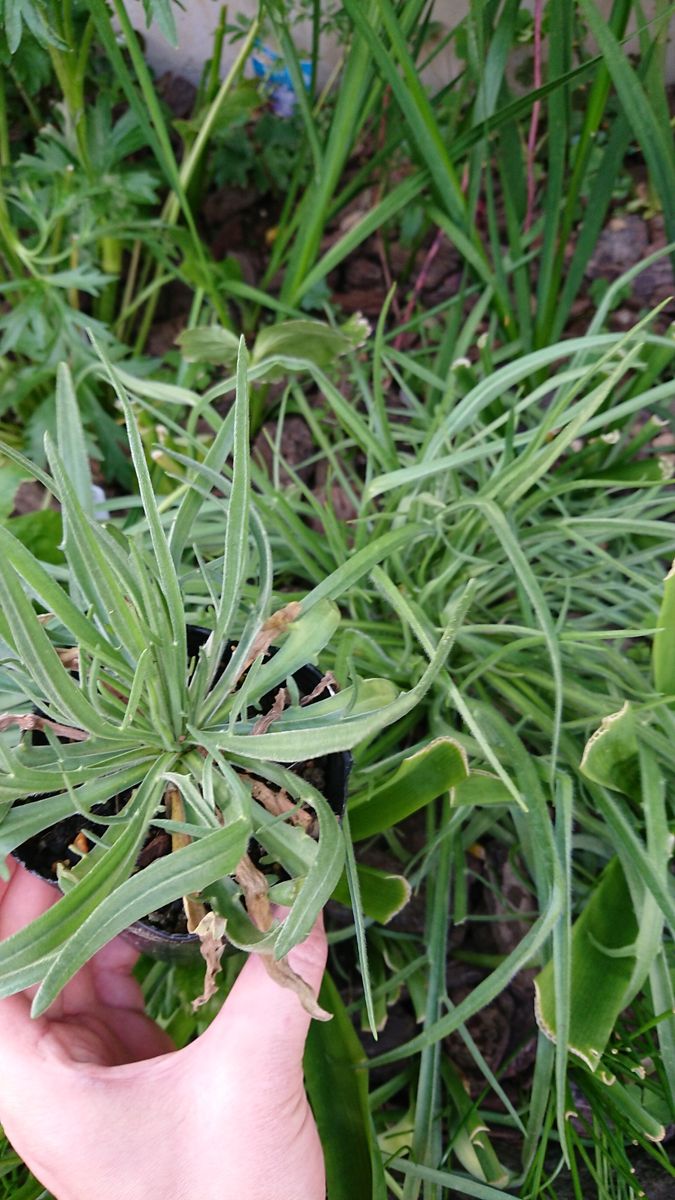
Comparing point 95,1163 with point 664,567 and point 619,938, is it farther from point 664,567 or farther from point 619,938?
point 664,567

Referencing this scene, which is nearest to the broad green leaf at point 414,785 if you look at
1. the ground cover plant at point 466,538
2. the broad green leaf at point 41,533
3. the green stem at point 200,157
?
the ground cover plant at point 466,538

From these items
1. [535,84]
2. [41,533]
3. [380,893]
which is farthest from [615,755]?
[535,84]

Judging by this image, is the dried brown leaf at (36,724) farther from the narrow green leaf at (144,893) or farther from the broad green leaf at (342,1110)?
the broad green leaf at (342,1110)

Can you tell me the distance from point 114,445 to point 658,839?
0.75 meters

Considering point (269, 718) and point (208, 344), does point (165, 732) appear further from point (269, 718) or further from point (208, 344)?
point (208, 344)

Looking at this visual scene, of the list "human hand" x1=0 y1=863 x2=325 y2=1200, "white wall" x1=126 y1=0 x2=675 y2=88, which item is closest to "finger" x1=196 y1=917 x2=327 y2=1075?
"human hand" x1=0 y1=863 x2=325 y2=1200

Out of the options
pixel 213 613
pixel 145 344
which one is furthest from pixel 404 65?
pixel 145 344

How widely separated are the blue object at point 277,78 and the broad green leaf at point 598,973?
1062mm

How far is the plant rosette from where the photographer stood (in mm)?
394

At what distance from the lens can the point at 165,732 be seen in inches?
19.3

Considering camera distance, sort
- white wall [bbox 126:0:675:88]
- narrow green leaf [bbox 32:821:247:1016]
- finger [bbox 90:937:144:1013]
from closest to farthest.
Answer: narrow green leaf [bbox 32:821:247:1016]
finger [bbox 90:937:144:1013]
white wall [bbox 126:0:675:88]

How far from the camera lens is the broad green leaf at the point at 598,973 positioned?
531 mm

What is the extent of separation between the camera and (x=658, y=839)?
0.54 metres

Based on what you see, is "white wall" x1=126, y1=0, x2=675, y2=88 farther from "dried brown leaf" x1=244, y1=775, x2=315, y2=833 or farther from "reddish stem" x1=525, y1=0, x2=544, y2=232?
"dried brown leaf" x1=244, y1=775, x2=315, y2=833
